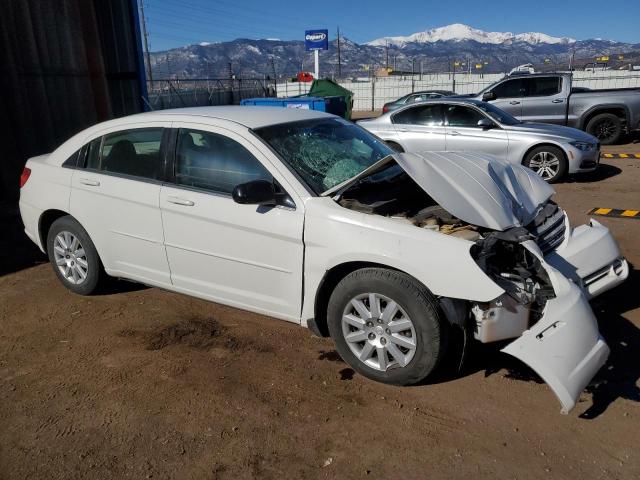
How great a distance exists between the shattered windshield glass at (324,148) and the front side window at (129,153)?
2.98 ft

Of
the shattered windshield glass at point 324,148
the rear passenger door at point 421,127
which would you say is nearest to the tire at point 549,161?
the rear passenger door at point 421,127

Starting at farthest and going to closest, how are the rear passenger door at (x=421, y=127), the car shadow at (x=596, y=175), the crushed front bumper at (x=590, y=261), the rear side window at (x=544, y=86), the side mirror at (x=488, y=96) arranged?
the rear side window at (x=544, y=86)
the side mirror at (x=488, y=96)
the car shadow at (x=596, y=175)
the rear passenger door at (x=421, y=127)
the crushed front bumper at (x=590, y=261)

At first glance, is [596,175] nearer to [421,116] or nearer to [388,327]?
[421,116]

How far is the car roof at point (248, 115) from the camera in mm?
3951

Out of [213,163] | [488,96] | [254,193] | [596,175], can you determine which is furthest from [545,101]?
[254,193]

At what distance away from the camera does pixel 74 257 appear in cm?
470

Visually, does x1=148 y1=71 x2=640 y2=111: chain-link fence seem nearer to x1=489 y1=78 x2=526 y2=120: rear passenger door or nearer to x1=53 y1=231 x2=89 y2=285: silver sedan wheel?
x1=489 y1=78 x2=526 y2=120: rear passenger door

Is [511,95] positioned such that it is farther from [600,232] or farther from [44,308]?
[44,308]

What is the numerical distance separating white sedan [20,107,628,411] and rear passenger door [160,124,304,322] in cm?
1

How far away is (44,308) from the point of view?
4641 mm

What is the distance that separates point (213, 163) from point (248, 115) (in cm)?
53

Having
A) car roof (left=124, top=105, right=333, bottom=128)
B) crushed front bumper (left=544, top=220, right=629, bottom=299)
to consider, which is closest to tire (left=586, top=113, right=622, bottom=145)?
crushed front bumper (left=544, top=220, right=629, bottom=299)

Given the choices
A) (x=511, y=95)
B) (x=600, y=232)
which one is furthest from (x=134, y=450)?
(x=511, y=95)

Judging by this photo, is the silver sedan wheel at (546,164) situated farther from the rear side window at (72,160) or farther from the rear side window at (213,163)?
the rear side window at (72,160)
